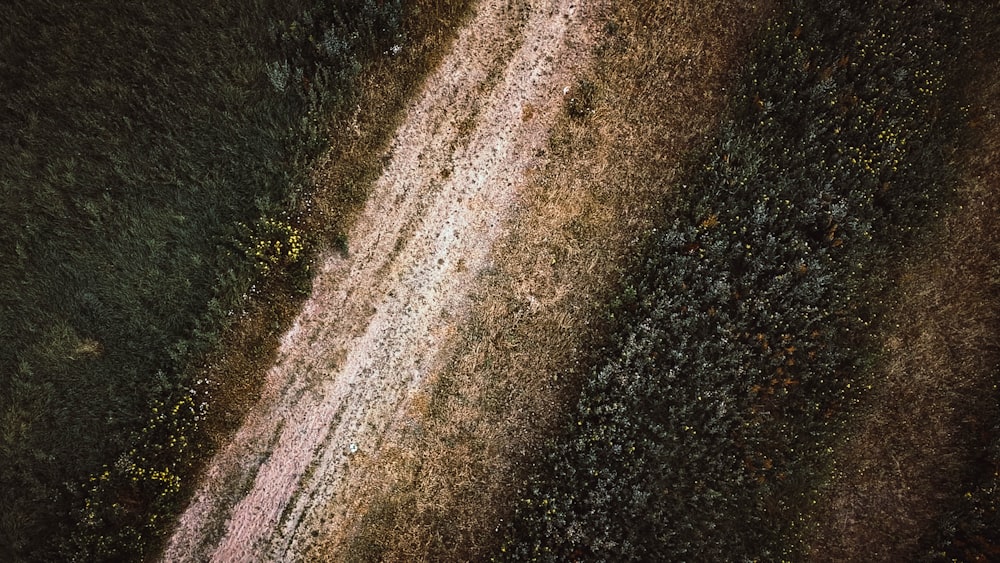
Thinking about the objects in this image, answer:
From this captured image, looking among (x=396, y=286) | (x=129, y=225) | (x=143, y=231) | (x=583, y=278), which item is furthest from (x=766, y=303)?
(x=129, y=225)

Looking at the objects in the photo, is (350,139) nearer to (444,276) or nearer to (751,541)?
(444,276)

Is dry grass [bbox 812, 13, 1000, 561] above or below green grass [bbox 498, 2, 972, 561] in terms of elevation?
below

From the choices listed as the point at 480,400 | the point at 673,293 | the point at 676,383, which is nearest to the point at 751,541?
the point at 676,383

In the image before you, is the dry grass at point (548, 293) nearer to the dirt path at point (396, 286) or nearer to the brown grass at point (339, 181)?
the dirt path at point (396, 286)

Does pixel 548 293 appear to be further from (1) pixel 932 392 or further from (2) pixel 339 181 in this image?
(1) pixel 932 392

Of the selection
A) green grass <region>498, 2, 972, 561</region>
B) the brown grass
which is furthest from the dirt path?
green grass <region>498, 2, 972, 561</region>

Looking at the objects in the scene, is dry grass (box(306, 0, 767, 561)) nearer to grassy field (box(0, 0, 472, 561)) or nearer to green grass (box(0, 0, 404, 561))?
grassy field (box(0, 0, 472, 561))
